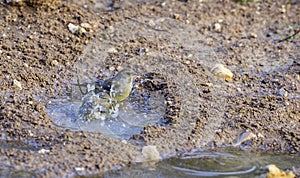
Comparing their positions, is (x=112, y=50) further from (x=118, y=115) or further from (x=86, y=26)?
(x=118, y=115)

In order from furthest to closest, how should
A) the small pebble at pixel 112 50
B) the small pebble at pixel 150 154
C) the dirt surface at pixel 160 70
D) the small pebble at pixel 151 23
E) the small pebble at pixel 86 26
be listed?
the small pebble at pixel 151 23
the small pebble at pixel 86 26
the small pebble at pixel 112 50
the dirt surface at pixel 160 70
the small pebble at pixel 150 154

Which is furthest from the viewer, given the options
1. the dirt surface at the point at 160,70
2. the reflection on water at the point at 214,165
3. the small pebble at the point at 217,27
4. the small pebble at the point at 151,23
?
the small pebble at the point at 217,27

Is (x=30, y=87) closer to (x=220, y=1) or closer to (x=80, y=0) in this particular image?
(x=80, y=0)

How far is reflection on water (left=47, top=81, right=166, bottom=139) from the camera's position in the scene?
6.82 meters

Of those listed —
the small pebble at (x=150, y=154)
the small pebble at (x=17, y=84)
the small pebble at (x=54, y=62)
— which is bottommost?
the small pebble at (x=150, y=154)

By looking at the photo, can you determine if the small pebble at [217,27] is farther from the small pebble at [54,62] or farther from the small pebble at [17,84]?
the small pebble at [17,84]

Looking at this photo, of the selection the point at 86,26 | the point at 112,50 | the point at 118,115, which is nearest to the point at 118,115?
the point at 118,115

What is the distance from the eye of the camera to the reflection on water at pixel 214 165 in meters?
6.07

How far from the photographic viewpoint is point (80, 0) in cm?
904

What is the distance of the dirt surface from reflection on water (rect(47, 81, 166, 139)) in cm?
14

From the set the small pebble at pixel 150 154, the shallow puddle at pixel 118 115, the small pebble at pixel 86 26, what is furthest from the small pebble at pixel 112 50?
the small pebble at pixel 150 154

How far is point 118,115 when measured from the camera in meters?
7.17

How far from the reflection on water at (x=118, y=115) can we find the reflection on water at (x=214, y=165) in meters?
0.67

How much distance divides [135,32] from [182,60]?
909 mm
